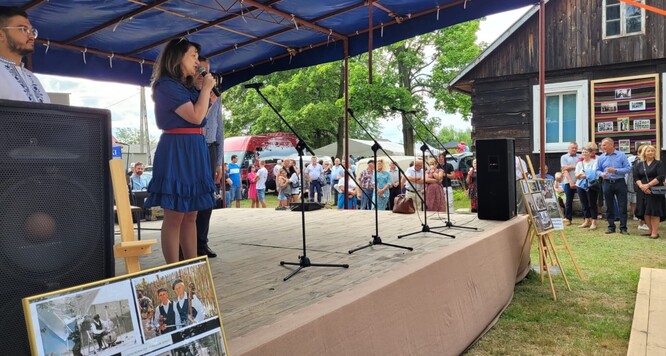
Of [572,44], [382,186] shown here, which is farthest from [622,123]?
[382,186]

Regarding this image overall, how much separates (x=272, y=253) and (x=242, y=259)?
0.29m

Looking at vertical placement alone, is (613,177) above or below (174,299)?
below

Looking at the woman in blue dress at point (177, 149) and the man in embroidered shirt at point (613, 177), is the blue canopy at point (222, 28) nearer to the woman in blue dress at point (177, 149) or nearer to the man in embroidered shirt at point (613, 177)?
the woman in blue dress at point (177, 149)

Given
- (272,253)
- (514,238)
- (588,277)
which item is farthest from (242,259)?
(588,277)

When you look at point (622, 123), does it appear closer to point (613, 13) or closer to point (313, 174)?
point (613, 13)

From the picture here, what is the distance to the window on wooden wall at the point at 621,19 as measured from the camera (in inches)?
402

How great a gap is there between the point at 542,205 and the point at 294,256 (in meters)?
2.66

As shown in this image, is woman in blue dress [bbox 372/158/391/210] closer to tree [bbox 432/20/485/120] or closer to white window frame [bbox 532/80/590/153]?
white window frame [bbox 532/80/590/153]

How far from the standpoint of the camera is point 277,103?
996 inches

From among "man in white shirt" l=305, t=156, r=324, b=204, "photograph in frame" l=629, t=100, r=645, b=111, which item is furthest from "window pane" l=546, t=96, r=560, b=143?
"man in white shirt" l=305, t=156, r=324, b=204

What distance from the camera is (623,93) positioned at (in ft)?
33.5

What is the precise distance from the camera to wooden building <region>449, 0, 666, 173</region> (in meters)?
10.1

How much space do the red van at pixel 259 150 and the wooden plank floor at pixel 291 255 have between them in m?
12.3

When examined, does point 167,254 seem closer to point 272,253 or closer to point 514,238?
point 272,253
